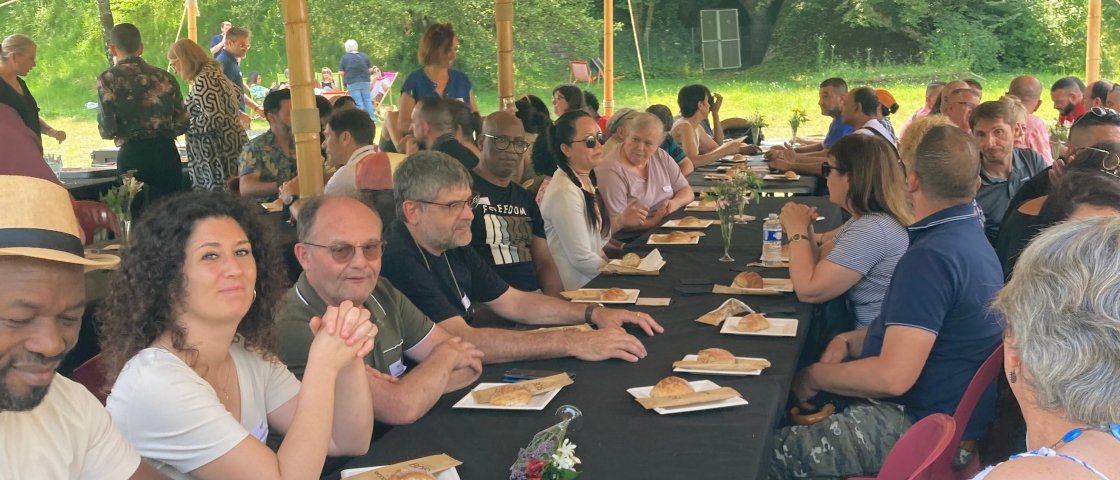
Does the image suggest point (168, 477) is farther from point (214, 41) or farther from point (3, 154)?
point (214, 41)

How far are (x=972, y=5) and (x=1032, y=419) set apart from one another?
776 inches

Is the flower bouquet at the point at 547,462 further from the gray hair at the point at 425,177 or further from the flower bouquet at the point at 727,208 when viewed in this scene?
the flower bouquet at the point at 727,208

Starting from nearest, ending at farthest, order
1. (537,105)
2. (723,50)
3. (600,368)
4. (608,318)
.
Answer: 1. (600,368)
2. (608,318)
3. (537,105)
4. (723,50)

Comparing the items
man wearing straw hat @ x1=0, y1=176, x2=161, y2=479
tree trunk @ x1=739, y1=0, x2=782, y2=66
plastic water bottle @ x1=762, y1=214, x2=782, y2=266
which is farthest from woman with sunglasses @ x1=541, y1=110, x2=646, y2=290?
tree trunk @ x1=739, y1=0, x2=782, y2=66

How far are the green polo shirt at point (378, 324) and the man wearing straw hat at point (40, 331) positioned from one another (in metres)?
0.81

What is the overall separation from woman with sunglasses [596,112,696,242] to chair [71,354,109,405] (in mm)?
3740

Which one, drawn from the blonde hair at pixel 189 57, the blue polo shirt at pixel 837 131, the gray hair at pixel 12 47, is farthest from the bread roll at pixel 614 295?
the gray hair at pixel 12 47

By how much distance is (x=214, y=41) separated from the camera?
50.5ft

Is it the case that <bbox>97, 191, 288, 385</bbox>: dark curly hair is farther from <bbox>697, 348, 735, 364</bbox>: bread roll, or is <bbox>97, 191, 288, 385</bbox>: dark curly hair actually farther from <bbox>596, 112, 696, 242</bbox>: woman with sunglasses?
<bbox>596, 112, 696, 242</bbox>: woman with sunglasses

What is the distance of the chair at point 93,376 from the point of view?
2285 millimetres

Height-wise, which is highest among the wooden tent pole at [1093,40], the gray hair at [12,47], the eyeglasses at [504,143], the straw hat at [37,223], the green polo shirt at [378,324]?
the gray hair at [12,47]

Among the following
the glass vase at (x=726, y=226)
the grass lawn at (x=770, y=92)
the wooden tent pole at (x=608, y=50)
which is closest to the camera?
the glass vase at (x=726, y=226)

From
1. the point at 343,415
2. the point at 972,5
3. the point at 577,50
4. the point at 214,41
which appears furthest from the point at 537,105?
the point at 972,5

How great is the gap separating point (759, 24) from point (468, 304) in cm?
1673
